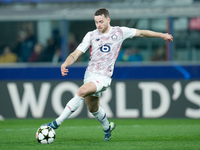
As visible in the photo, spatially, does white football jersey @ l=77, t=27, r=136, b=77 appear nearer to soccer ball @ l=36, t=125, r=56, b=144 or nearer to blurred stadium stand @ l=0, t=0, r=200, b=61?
soccer ball @ l=36, t=125, r=56, b=144

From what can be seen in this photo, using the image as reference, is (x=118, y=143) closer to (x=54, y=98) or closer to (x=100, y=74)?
(x=100, y=74)

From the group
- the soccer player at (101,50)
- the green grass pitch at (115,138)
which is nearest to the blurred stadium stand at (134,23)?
the green grass pitch at (115,138)

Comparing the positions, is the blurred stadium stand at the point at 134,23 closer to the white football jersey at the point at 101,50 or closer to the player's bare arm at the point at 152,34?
the player's bare arm at the point at 152,34

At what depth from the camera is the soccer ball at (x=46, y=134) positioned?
315 inches

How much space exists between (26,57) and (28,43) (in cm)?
46

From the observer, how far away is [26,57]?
17.1m

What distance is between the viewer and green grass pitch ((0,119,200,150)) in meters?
7.83

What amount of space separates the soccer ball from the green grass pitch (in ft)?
0.33

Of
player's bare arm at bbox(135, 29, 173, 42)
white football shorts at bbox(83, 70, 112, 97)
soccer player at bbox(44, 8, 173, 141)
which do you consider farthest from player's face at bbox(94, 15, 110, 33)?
white football shorts at bbox(83, 70, 112, 97)

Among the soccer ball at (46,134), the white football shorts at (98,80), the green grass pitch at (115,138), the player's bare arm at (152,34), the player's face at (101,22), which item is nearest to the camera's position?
the green grass pitch at (115,138)

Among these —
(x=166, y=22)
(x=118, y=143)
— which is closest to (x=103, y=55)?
(x=118, y=143)

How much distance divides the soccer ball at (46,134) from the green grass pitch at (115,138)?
0.10m

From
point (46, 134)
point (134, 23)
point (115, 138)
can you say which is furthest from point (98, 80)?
point (134, 23)

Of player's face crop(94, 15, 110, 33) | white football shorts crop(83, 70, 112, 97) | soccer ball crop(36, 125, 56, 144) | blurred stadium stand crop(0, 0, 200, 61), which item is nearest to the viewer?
soccer ball crop(36, 125, 56, 144)
